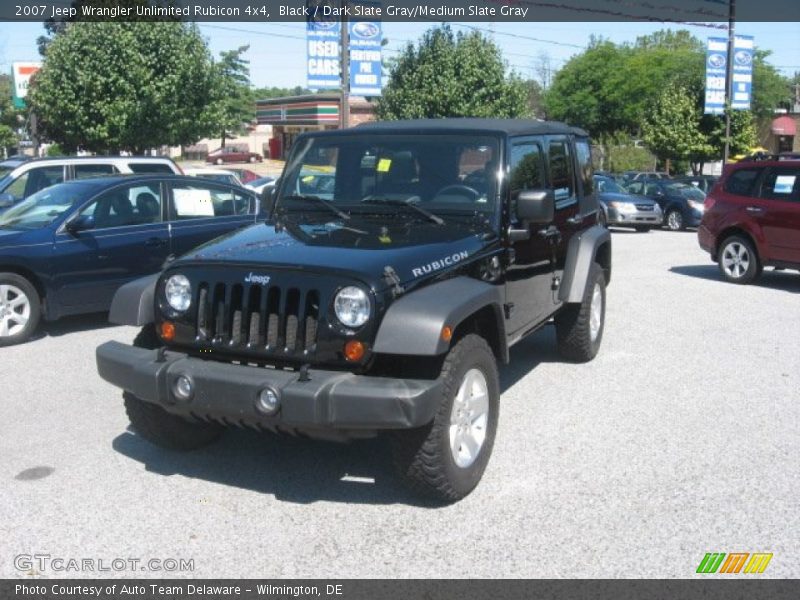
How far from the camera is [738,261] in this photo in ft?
40.5

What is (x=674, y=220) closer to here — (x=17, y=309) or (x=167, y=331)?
(x=17, y=309)

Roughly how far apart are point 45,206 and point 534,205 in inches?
227

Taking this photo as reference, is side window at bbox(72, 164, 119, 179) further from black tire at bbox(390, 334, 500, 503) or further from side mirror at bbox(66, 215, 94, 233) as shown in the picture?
black tire at bbox(390, 334, 500, 503)

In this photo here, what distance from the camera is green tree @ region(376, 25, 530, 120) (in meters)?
27.0

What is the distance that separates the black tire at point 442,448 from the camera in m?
4.20

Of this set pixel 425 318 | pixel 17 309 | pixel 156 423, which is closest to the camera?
pixel 425 318

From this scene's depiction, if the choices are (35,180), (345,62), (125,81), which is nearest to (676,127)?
(345,62)

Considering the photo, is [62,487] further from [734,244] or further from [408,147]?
[734,244]

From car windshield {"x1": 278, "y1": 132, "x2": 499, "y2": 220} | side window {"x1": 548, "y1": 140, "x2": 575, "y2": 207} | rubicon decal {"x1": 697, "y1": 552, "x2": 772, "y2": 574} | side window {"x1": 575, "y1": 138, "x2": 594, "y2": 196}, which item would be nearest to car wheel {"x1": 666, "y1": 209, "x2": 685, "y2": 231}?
side window {"x1": 575, "y1": 138, "x2": 594, "y2": 196}

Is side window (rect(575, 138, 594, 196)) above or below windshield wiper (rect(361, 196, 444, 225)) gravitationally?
above

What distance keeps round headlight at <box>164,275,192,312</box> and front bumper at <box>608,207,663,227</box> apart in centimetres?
1804

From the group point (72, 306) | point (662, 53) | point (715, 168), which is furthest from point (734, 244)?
point (662, 53)

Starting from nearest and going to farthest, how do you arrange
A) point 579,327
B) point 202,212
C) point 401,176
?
point 401,176
point 579,327
point 202,212
